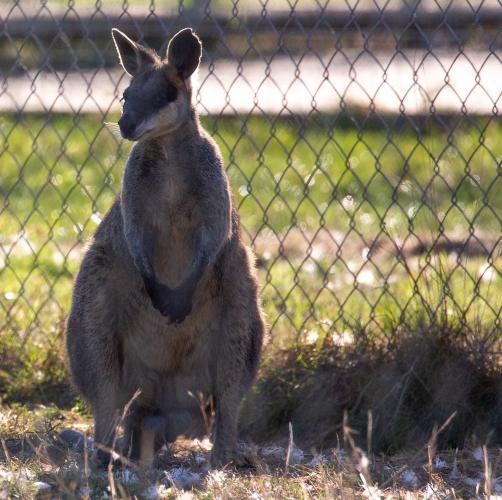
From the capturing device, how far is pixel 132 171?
14.3ft

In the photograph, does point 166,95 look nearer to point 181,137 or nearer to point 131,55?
point 181,137

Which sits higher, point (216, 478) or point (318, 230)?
point (318, 230)

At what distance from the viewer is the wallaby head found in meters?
4.03

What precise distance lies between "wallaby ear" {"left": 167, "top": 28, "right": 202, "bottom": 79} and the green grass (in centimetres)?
79

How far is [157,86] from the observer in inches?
164

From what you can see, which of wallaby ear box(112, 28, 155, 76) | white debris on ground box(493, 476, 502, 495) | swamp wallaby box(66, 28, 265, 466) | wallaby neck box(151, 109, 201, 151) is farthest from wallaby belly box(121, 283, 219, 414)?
white debris on ground box(493, 476, 502, 495)

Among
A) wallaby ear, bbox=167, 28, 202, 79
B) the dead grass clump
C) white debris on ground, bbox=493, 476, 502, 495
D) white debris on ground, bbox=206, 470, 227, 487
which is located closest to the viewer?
white debris on ground, bbox=206, 470, 227, 487

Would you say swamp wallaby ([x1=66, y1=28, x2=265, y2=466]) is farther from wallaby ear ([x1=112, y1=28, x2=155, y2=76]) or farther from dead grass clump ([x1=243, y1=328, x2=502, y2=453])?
dead grass clump ([x1=243, y1=328, x2=502, y2=453])

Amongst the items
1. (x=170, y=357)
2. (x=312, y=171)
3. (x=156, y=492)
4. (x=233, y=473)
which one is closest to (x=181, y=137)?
(x=170, y=357)

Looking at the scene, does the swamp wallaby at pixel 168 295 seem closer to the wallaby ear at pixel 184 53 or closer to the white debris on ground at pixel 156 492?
the wallaby ear at pixel 184 53

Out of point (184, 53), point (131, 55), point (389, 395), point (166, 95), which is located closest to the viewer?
point (166, 95)

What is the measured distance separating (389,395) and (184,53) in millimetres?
1736

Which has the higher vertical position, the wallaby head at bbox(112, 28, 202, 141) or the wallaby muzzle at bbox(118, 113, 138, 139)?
the wallaby head at bbox(112, 28, 202, 141)

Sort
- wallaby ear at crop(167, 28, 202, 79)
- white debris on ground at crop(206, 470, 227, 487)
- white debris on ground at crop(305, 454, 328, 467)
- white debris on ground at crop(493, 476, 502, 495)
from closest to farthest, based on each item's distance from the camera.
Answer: white debris on ground at crop(206, 470, 227, 487), white debris on ground at crop(493, 476, 502, 495), white debris on ground at crop(305, 454, 328, 467), wallaby ear at crop(167, 28, 202, 79)
